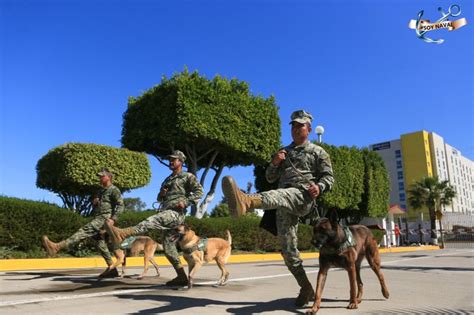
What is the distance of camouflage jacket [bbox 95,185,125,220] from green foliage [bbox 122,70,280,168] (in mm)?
12338

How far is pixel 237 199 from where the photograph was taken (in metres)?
4.02

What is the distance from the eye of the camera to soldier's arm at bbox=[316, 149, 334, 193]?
4742 millimetres

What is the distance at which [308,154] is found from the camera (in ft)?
16.1

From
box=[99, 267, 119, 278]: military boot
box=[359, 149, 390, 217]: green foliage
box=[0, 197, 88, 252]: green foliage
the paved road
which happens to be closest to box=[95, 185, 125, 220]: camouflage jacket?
box=[99, 267, 119, 278]: military boot

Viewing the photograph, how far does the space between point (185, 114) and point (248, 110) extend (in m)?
4.01

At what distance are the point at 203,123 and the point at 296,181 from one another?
16523mm

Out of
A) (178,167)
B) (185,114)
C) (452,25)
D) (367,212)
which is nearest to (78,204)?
(185,114)

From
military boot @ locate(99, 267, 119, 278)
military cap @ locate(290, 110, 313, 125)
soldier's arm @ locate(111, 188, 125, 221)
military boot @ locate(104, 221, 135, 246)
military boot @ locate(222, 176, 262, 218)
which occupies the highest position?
military cap @ locate(290, 110, 313, 125)

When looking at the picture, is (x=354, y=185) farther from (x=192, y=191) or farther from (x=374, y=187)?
(x=192, y=191)

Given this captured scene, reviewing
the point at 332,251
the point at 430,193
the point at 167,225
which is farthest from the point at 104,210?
the point at 430,193

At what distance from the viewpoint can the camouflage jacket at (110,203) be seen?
811 cm

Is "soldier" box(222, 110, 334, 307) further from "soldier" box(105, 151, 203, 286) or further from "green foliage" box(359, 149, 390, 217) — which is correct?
"green foliage" box(359, 149, 390, 217)

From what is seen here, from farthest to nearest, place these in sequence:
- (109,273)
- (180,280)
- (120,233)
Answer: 1. (109,273)
2. (180,280)
3. (120,233)

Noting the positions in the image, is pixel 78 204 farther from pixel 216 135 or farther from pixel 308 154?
pixel 308 154
